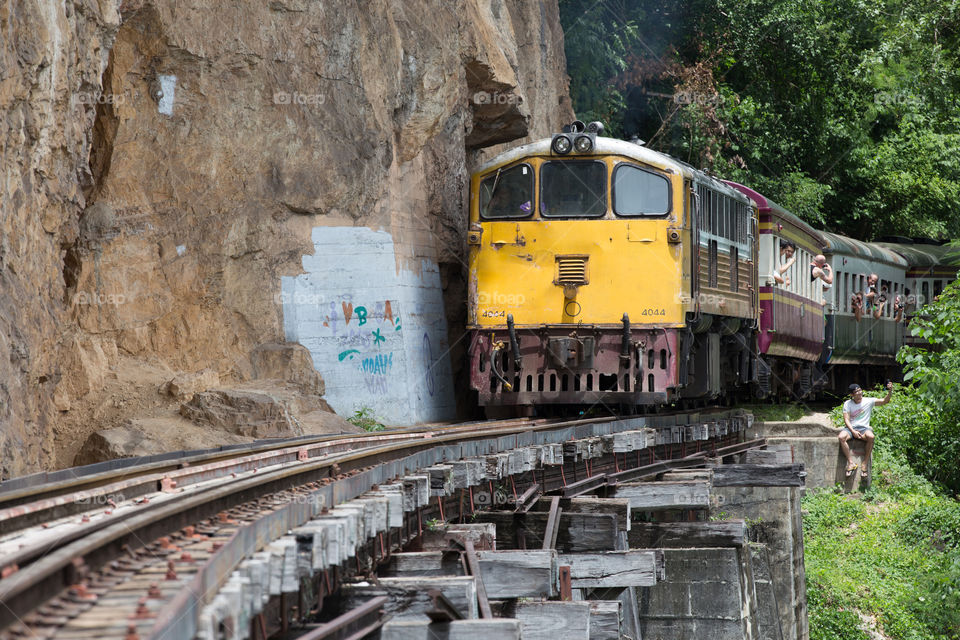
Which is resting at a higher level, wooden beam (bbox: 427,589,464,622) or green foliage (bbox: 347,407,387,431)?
green foliage (bbox: 347,407,387,431)

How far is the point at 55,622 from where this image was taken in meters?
3.38

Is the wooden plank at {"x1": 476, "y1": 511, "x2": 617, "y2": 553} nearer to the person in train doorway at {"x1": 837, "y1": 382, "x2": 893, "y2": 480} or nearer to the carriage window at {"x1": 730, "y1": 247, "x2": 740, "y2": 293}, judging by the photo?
the carriage window at {"x1": 730, "y1": 247, "x2": 740, "y2": 293}

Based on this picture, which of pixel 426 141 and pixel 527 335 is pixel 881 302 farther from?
pixel 527 335

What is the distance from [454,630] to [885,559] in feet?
36.8

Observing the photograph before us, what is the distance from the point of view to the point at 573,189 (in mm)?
14234

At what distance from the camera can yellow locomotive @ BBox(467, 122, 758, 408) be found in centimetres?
1370

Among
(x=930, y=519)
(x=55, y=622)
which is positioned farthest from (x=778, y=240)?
(x=55, y=622)

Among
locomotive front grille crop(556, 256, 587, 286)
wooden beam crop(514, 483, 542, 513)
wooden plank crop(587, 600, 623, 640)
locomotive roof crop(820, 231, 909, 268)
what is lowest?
wooden plank crop(587, 600, 623, 640)

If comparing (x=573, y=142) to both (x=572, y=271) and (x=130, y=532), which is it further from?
(x=130, y=532)

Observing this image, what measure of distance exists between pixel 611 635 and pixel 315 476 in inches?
88.0

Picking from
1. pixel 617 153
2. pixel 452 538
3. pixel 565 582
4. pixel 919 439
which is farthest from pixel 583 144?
pixel 919 439

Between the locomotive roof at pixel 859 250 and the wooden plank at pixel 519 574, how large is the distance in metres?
16.5

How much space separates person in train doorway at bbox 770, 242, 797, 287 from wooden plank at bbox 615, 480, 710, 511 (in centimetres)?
774

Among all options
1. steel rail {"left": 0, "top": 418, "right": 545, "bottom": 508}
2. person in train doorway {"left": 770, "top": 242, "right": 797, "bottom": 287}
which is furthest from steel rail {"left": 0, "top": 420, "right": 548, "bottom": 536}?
person in train doorway {"left": 770, "top": 242, "right": 797, "bottom": 287}
